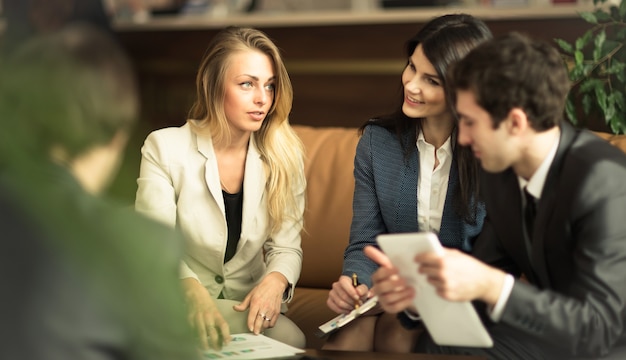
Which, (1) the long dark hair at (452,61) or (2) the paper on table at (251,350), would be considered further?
(1) the long dark hair at (452,61)

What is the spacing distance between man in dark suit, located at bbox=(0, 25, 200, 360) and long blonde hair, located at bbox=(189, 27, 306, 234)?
145 centimetres

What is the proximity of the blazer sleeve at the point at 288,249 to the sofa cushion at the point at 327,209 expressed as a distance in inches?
15.1

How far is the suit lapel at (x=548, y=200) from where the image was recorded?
5.26ft

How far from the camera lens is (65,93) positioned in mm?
696

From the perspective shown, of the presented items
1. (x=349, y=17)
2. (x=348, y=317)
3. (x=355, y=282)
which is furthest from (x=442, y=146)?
(x=349, y=17)

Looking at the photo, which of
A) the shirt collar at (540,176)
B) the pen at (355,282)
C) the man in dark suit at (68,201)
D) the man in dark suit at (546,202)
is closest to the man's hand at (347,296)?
the pen at (355,282)

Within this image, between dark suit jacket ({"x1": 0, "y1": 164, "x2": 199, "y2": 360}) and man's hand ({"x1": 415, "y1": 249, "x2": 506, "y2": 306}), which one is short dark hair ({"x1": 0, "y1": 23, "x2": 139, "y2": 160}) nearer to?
dark suit jacket ({"x1": 0, "y1": 164, "x2": 199, "y2": 360})

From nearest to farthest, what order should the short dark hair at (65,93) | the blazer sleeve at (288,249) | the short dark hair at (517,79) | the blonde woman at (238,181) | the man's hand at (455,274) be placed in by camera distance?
the short dark hair at (65,93) → the man's hand at (455,274) → the short dark hair at (517,79) → the blonde woman at (238,181) → the blazer sleeve at (288,249)

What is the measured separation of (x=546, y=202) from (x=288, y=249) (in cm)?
89

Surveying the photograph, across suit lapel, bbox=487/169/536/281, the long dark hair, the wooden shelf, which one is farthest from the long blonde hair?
the wooden shelf

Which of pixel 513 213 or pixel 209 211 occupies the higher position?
pixel 513 213

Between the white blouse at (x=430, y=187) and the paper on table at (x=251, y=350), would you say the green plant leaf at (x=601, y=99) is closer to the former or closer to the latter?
the white blouse at (x=430, y=187)

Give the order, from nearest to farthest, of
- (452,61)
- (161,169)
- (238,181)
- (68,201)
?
(68,201), (452,61), (161,169), (238,181)

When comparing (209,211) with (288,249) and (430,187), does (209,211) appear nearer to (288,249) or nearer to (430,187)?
(288,249)
